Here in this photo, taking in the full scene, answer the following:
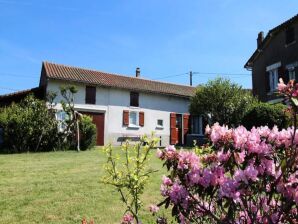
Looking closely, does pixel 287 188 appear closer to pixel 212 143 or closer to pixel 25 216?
pixel 212 143

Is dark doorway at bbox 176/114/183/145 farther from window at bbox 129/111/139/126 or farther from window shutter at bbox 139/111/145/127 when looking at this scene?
window at bbox 129/111/139/126

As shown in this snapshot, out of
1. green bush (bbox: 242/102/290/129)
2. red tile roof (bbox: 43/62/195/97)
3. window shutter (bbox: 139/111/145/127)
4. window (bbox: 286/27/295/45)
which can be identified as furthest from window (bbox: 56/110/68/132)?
window (bbox: 286/27/295/45)

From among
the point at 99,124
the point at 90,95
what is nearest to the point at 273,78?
the point at 99,124

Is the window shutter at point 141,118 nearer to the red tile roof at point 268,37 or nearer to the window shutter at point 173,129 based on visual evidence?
the window shutter at point 173,129

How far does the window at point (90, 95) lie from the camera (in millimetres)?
29141

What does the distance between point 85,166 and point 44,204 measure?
5722mm

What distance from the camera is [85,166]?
13.0 meters

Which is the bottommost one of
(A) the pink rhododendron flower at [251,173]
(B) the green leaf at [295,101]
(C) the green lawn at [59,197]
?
(C) the green lawn at [59,197]

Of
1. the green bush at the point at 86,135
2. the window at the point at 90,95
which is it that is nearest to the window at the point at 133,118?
the window at the point at 90,95

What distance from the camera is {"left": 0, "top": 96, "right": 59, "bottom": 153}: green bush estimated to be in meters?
21.3

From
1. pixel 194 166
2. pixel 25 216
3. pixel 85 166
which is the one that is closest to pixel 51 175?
pixel 85 166

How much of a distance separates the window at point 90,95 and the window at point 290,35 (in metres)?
14.4

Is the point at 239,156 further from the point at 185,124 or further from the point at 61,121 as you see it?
the point at 185,124

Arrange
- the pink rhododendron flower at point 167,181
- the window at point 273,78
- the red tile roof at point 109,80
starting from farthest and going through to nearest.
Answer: the red tile roof at point 109,80
the window at point 273,78
the pink rhododendron flower at point 167,181
